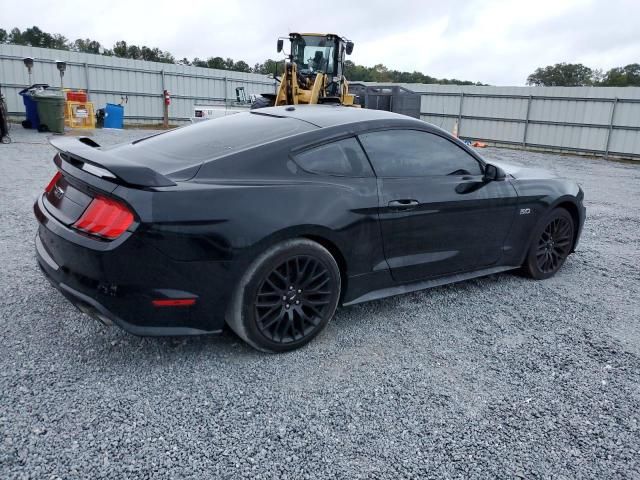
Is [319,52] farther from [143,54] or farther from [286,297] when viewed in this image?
[143,54]

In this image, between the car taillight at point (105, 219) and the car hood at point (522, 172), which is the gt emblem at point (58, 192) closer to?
the car taillight at point (105, 219)

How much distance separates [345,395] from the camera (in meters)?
2.75

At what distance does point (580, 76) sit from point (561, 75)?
2.88 meters

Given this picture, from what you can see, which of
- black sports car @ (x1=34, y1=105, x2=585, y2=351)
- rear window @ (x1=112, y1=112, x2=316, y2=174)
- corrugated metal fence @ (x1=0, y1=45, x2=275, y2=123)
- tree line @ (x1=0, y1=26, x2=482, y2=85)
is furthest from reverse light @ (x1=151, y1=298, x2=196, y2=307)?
tree line @ (x1=0, y1=26, x2=482, y2=85)

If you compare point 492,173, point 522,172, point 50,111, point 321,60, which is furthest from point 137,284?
point 50,111

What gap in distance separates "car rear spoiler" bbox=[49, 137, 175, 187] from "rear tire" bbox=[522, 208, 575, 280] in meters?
3.24

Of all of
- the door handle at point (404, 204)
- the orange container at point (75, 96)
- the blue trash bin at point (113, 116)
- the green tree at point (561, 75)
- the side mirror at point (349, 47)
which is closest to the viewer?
the door handle at point (404, 204)

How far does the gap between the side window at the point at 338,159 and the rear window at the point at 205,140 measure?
19 cm

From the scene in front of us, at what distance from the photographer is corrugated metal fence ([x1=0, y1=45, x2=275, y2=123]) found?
1905cm

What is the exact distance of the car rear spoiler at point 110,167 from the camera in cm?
261

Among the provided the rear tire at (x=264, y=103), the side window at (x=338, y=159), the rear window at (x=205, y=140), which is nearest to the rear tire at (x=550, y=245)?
the side window at (x=338, y=159)

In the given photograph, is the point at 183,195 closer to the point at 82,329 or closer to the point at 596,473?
the point at 82,329

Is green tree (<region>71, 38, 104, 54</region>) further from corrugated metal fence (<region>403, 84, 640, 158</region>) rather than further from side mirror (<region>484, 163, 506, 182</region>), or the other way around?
side mirror (<region>484, 163, 506, 182</region>)

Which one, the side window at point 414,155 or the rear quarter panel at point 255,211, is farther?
the side window at point 414,155
